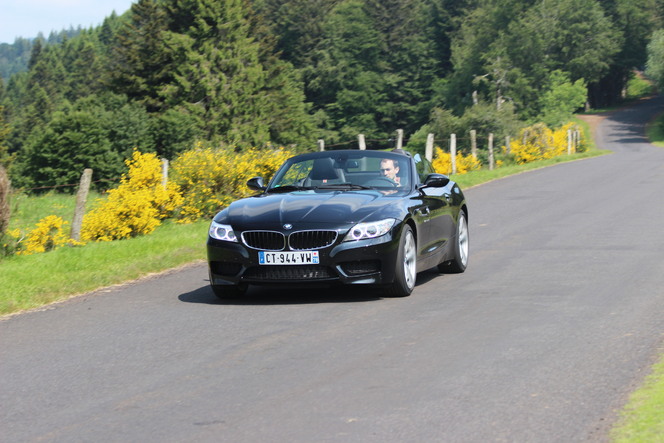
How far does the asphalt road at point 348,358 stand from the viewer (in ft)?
18.5

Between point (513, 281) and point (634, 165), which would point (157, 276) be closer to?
point (513, 281)

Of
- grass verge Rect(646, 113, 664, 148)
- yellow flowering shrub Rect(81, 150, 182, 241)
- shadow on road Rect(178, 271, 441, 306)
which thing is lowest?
grass verge Rect(646, 113, 664, 148)

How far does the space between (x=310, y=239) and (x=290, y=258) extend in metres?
0.27

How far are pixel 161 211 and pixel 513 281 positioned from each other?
32.9ft

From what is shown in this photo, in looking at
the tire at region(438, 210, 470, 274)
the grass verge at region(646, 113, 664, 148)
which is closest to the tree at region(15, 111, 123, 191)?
the grass verge at region(646, 113, 664, 148)

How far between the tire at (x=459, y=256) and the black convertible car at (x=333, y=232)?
2.41 ft

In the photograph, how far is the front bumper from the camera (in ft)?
32.7

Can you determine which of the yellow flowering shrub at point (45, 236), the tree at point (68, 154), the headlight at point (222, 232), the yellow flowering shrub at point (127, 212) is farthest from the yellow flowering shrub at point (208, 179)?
the tree at point (68, 154)

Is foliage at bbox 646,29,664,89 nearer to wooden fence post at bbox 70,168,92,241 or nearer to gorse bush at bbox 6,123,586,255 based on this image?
gorse bush at bbox 6,123,586,255

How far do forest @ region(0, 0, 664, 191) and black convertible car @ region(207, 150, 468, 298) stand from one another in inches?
929

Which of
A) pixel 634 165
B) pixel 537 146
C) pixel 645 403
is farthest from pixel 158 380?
pixel 537 146

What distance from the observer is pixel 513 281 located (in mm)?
11406

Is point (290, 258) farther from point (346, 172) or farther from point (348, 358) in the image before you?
point (348, 358)

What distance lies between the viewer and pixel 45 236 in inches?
634
